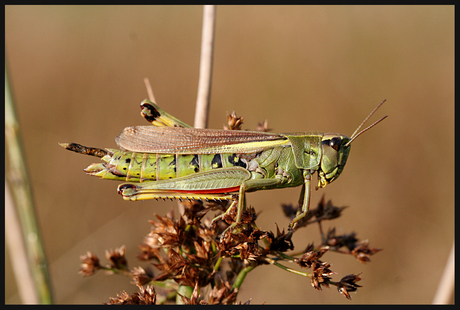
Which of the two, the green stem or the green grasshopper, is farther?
the green grasshopper

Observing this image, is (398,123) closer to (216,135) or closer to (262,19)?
(262,19)

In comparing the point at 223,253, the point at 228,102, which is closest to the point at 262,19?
the point at 228,102

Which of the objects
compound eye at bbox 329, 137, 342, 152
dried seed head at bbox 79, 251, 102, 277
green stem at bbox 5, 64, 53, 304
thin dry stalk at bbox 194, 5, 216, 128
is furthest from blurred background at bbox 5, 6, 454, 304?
thin dry stalk at bbox 194, 5, 216, 128

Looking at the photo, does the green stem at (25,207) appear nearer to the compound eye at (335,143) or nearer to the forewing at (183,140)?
the forewing at (183,140)

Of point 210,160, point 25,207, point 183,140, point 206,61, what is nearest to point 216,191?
point 210,160

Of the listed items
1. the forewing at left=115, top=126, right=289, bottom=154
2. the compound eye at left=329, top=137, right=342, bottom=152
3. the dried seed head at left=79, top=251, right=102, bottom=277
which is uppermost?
the compound eye at left=329, top=137, right=342, bottom=152

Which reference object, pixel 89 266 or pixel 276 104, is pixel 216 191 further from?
pixel 276 104

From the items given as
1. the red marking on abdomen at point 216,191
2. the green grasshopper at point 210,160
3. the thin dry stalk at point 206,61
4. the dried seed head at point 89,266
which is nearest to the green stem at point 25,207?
the green grasshopper at point 210,160

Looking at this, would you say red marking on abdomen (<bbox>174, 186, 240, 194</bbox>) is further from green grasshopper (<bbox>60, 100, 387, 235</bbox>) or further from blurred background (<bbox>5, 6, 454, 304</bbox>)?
blurred background (<bbox>5, 6, 454, 304</bbox>)
